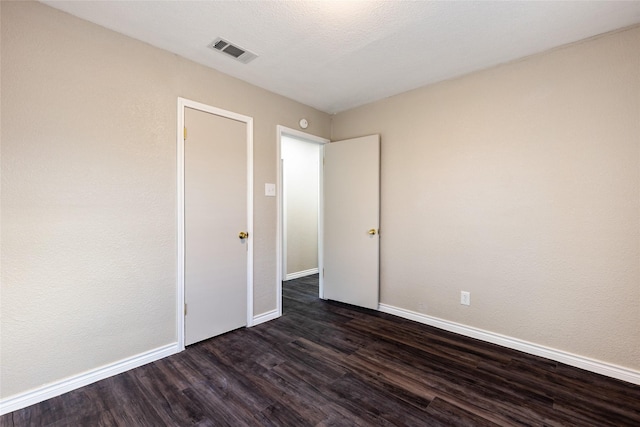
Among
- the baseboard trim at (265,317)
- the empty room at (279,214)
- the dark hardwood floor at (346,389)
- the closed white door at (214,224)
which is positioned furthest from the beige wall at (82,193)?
the baseboard trim at (265,317)

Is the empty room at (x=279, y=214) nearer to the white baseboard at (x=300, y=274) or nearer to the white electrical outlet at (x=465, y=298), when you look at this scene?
the white electrical outlet at (x=465, y=298)

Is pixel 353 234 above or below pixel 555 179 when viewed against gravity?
below

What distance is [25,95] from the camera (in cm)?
173

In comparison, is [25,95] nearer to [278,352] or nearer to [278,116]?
[278,116]

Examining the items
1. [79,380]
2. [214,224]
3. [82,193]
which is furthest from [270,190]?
[79,380]

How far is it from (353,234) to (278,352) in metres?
1.62

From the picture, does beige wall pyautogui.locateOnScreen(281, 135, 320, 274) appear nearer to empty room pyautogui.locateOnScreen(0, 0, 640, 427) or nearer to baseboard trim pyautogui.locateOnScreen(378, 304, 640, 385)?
empty room pyautogui.locateOnScreen(0, 0, 640, 427)

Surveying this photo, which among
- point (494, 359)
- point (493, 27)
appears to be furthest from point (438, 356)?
point (493, 27)

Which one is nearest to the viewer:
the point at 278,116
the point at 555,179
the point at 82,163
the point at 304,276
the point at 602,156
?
the point at 82,163

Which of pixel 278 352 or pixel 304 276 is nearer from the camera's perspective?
pixel 278 352

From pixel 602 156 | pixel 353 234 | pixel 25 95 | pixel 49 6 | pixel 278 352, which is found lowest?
pixel 278 352

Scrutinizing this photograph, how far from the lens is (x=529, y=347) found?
7.84 feet

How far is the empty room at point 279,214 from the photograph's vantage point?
1.76 meters

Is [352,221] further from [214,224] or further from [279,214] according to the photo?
[214,224]
